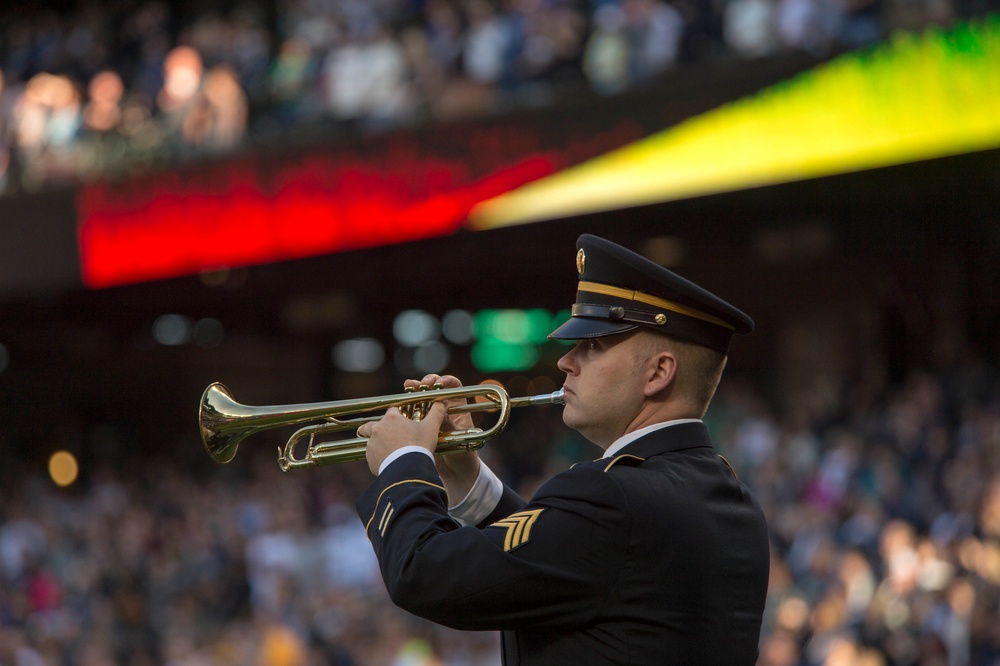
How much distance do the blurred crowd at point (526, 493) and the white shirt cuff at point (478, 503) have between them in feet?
16.8

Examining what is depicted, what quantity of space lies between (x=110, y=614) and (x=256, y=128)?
16.6ft

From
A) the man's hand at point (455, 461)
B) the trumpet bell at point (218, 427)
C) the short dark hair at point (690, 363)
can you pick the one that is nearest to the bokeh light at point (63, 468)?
the trumpet bell at point (218, 427)

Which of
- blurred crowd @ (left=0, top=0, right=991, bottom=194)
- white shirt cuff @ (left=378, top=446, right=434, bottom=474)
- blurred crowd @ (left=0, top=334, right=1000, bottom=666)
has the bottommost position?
blurred crowd @ (left=0, top=334, right=1000, bottom=666)

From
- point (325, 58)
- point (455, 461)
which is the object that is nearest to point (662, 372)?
point (455, 461)

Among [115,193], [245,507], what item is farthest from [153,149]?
[245,507]

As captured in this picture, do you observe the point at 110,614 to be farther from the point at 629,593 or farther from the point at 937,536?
the point at 629,593

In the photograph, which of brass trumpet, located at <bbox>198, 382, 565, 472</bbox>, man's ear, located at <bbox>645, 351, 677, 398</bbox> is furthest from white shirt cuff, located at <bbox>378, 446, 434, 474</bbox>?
man's ear, located at <bbox>645, 351, 677, 398</bbox>

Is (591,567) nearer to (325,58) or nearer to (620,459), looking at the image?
(620,459)

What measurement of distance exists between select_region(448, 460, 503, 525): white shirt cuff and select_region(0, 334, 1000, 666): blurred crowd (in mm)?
5127

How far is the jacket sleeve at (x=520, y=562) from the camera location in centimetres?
234

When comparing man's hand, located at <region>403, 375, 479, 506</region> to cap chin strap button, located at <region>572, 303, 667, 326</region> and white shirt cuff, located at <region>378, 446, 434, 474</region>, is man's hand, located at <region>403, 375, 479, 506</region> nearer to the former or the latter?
white shirt cuff, located at <region>378, 446, 434, 474</region>

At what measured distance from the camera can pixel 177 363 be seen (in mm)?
20531

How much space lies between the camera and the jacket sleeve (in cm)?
234

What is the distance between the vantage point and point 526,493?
11312 mm
